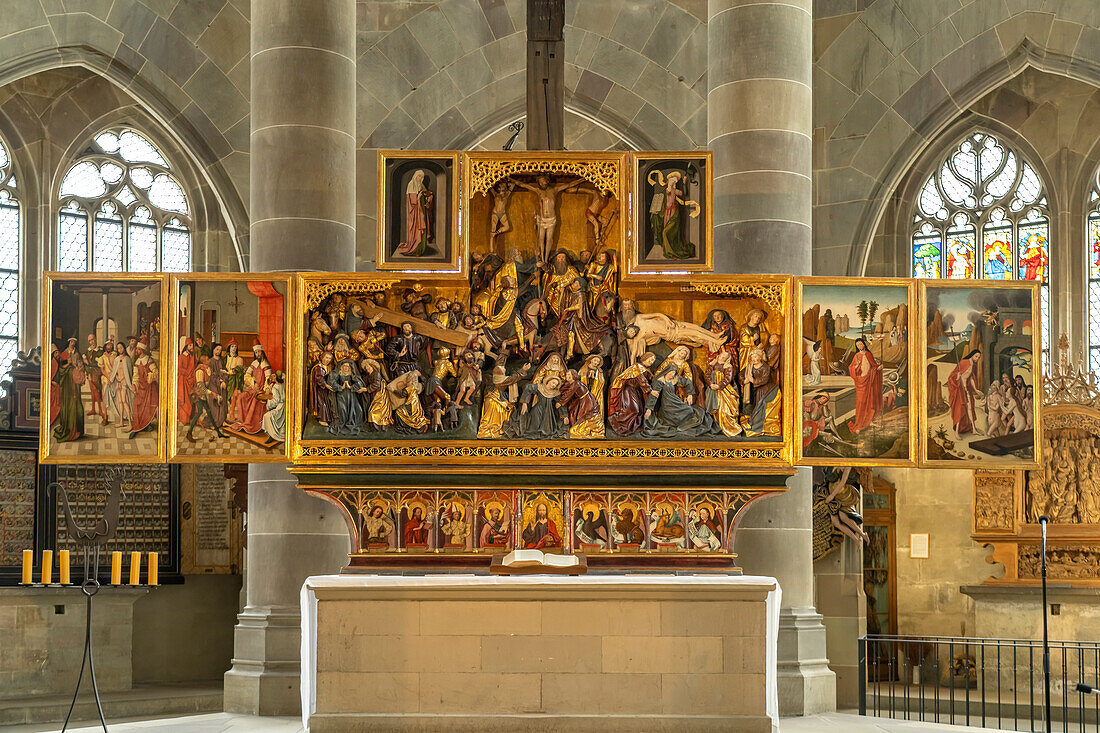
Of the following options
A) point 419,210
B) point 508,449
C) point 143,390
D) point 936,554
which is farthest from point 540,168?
point 936,554

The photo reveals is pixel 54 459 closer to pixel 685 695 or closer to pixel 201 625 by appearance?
pixel 685 695

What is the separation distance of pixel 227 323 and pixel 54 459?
1.70 meters

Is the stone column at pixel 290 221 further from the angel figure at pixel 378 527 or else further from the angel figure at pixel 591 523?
the angel figure at pixel 591 523


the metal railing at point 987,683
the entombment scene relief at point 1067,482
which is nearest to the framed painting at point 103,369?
the metal railing at point 987,683

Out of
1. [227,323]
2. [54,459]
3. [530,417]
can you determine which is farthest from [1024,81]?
[54,459]

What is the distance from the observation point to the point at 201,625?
19531 mm

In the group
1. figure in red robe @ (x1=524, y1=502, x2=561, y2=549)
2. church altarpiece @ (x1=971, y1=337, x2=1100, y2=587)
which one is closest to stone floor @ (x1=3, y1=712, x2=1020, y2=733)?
figure in red robe @ (x1=524, y1=502, x2=561, y2=549)

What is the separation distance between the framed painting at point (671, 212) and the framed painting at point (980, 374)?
6.11 ft

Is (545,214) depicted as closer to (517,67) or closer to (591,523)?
(591,523)

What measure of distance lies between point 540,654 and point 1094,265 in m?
13.2

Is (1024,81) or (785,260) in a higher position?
(1024,81)

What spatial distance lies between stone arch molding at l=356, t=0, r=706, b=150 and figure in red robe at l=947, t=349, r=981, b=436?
9.49 meters

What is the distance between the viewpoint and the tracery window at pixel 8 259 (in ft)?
62.5

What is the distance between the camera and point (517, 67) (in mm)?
20234
